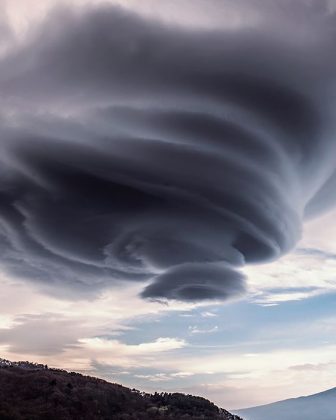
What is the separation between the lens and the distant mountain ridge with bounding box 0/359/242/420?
45.2 m

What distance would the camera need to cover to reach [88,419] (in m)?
45.7

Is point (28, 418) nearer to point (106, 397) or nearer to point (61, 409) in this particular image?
point (61, 409)

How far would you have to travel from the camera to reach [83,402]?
50.7 m

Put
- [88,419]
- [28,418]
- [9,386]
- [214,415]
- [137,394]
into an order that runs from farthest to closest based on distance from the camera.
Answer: [137,394]
[214,415]
[9,386]
[88,419]
[28,418]

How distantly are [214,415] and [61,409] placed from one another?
19.7 meters

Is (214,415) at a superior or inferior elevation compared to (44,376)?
inferior

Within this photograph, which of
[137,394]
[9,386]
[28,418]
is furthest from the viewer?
[137,394]

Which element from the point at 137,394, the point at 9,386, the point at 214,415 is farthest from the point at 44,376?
the point at 214,415

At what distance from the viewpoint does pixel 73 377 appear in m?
63.5

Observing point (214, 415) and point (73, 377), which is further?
point (73, 377)

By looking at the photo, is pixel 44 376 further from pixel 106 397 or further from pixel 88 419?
pixel 88 419

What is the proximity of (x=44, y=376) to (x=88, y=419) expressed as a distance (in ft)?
46.4

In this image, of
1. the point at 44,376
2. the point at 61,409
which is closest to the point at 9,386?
the point at 44,376

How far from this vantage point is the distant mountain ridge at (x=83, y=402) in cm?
4519
